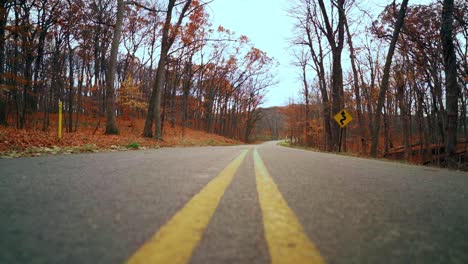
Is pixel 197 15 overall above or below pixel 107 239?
above

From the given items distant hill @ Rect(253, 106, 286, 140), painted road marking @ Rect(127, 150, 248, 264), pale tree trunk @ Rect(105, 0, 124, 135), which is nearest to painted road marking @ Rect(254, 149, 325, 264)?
painted road marking @ Rect(127, 150, 248, 264)

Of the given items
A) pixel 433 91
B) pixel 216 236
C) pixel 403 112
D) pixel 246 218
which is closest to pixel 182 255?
pixel 216 236

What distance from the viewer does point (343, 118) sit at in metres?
12.5

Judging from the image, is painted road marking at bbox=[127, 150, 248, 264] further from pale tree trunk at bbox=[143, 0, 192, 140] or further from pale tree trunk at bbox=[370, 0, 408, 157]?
pale tree trunk at bbox=[143, 0, 192, 140]

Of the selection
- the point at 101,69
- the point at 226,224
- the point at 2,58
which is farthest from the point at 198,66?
the point at 226,224

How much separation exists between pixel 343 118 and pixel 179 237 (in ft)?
44.5

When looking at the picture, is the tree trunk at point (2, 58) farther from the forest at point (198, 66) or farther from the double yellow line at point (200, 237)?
the double yellow line at point (200, 237)

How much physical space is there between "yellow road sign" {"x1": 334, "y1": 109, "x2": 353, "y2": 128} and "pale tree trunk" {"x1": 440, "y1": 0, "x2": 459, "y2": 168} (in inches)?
188

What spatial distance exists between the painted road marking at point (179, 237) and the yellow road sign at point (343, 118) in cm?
1302

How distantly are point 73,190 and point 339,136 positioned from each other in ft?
47.6

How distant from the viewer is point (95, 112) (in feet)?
87.5

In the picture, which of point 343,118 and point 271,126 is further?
point 271,126

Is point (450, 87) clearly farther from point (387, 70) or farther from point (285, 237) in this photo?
point (285, 237)

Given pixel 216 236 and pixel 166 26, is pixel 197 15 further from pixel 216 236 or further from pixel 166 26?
pixel 216 236
